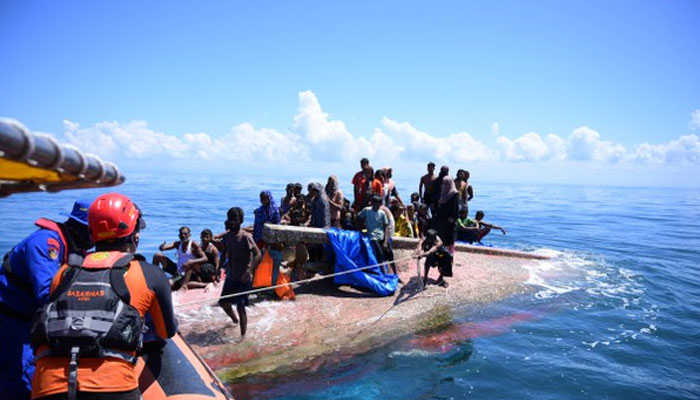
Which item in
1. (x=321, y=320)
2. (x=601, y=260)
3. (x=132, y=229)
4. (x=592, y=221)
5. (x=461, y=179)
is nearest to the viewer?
(x=132, y=229)

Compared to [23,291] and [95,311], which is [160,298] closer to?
[95,311]

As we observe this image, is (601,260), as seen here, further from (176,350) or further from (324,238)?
(176,350)

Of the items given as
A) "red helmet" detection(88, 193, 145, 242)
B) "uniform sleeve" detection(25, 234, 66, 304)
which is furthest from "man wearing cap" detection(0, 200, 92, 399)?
"red helmet" detection(88, 193, 145, 242)

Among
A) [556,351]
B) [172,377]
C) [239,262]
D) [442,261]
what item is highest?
[239,262]

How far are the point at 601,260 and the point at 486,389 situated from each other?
1006 cm

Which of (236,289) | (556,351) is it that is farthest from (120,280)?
(556,351)

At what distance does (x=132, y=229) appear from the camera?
2.40 metres

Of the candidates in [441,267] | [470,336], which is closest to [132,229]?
[470,336]

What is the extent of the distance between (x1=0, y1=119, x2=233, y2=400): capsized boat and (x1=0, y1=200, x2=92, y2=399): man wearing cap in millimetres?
710

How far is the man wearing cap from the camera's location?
8.23 feet

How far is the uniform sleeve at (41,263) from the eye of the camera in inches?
98.0

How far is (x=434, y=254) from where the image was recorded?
27.1 feet

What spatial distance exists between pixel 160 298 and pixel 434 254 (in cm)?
664

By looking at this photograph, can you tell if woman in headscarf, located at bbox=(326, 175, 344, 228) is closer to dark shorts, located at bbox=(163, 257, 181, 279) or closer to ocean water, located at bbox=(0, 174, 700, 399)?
ocean water, located at bbox=(0, 174, 700, 399)
